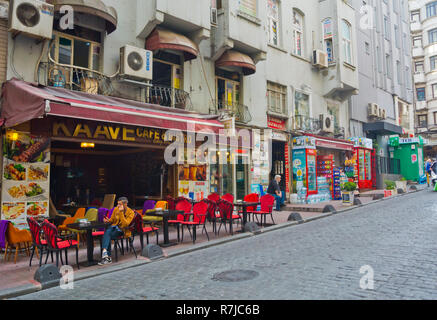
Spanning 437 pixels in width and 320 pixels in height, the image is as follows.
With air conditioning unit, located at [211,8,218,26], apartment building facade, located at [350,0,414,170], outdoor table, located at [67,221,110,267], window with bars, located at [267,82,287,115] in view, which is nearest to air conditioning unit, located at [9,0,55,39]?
outdoor table, located at [67,221,110,267]

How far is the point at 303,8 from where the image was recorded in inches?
802

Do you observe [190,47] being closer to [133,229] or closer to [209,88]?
[209,88]

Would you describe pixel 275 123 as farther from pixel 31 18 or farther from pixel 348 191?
pixel 31 18

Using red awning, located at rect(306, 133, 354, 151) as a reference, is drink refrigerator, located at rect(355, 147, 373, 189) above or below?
below

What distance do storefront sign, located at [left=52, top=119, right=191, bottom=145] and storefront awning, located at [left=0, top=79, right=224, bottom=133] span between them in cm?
87

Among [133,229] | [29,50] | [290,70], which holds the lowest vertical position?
[133,229]

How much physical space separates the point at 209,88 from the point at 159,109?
3.50 meters

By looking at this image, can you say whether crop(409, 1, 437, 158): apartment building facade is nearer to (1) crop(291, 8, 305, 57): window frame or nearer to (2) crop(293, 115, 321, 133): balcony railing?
(2) crop(293, 115, 321, 133): balcony railing

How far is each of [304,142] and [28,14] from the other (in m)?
13.7

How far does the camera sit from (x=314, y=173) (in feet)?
61.9

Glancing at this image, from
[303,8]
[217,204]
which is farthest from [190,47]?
[303,8]

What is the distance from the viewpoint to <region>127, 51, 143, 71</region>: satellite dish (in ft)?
36.0

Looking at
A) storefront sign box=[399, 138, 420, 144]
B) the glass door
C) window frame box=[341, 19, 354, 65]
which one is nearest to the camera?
the glass door
